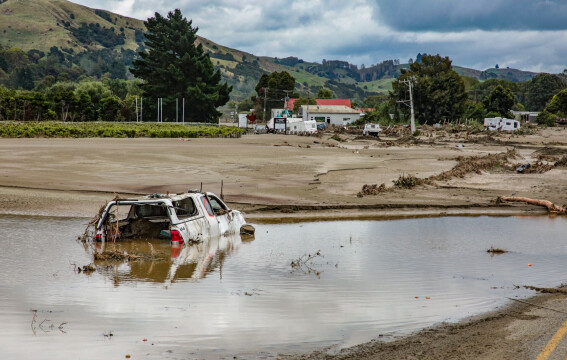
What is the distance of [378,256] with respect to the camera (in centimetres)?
1566

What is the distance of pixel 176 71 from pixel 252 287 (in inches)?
3992

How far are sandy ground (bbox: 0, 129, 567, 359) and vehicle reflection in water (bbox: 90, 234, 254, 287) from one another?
530cm

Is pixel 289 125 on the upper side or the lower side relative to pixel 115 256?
upper

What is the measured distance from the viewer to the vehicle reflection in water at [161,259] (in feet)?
42.0

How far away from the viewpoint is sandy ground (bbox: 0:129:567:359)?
8.37 m

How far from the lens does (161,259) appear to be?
14383mm

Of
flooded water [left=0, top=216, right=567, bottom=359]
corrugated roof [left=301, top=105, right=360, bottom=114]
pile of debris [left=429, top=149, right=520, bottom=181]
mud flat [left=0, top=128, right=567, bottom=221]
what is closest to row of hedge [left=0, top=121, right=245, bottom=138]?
mud flat [left=0, top=128, right=567, bottom=221]

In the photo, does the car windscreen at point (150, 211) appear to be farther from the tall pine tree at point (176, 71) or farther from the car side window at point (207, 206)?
the tall pine tree at point (176, 71)

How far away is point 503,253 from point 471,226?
15.5 ft

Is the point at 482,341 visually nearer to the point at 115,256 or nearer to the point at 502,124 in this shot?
the point at 115,256

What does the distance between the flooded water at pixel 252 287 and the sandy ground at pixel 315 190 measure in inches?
38.0

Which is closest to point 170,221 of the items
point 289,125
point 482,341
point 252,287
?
point 252,287

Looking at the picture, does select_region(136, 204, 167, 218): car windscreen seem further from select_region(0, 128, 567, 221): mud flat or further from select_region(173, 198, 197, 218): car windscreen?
select_region(0, 128, 567, 221): mud flat

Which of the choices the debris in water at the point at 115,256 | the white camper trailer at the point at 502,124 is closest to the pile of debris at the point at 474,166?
the debris in water at the point at 115,256
